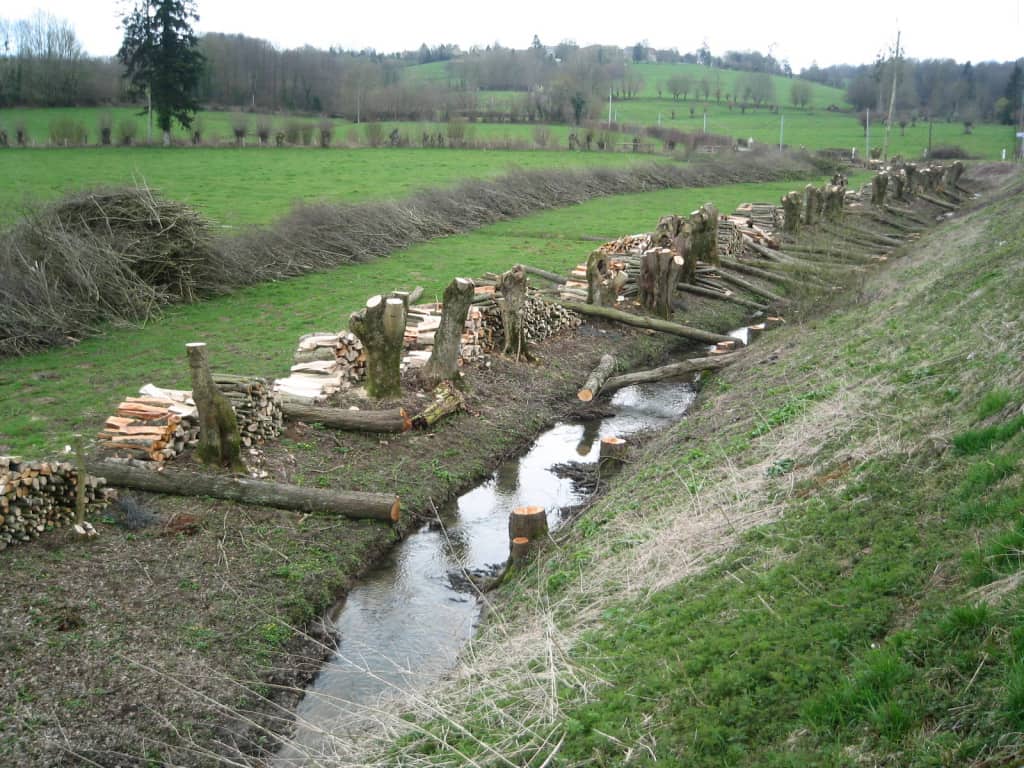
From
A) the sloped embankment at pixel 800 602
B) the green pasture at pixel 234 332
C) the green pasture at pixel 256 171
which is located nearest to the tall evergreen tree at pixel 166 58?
the green pasture at pixel 256 171

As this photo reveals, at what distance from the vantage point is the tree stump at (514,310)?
14656 mm

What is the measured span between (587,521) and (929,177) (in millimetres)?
39052

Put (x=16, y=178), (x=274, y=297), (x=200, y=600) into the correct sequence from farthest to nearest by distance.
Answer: (x=16, y=178) → (x=274, y=297) → (x=200, y=600)

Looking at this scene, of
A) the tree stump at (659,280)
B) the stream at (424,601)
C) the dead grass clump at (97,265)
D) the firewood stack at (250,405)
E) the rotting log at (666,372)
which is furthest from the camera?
the tree stump at (659,280)

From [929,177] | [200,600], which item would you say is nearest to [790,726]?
[200,600]

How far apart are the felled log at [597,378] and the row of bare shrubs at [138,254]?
30.0 feet

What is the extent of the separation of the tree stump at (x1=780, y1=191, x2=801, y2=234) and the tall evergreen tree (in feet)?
130

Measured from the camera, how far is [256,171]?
41625 millimetres

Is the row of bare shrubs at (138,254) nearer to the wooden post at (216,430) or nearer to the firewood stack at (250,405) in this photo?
the firewood stack at (250,405)

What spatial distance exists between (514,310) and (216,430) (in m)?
6.47

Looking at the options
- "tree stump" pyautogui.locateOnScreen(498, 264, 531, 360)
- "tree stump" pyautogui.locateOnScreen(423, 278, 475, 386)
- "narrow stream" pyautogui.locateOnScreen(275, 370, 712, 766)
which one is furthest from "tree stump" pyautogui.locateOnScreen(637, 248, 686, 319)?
"tree stump" pyautogui.locateOnScreen(423, 278, 475, 386)

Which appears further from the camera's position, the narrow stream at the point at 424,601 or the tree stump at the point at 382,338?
the tree stump at the point at 382,338

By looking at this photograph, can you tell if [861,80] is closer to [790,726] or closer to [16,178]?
[16,178]

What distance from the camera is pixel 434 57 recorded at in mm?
140875
